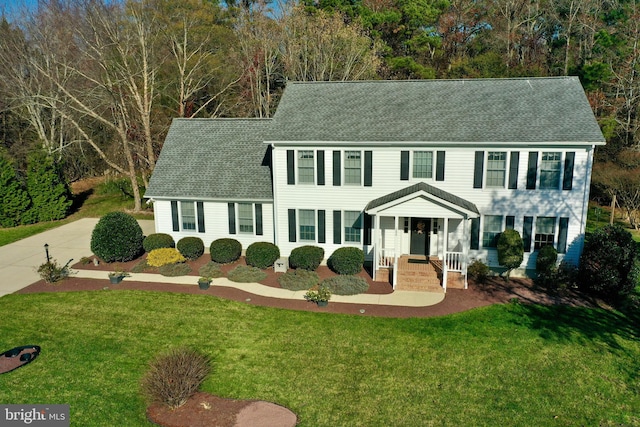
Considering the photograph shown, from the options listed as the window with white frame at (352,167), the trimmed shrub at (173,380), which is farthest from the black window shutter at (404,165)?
the trimmed shrub at (173,380)

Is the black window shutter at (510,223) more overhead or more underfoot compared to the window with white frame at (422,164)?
more underfoot

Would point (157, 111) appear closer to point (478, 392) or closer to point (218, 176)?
point (218, 176)

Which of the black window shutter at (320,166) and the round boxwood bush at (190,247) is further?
the round boxwood bush at (190,247)

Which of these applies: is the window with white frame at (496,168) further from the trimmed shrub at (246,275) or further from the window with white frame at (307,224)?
the trimmed shrub at (246,275)

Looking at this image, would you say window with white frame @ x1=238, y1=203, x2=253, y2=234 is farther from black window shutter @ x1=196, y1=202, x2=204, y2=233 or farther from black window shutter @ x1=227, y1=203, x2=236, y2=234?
black window shutter @ x1=196, y1=202, x2=204, y2=233

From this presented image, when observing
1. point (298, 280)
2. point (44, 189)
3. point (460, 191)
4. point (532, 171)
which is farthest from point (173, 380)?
point (44, 189)

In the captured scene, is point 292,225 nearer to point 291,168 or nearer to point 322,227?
point 322,227

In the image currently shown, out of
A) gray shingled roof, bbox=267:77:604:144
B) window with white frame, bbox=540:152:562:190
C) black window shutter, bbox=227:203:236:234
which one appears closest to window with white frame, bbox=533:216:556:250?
window with white frame, bbox=540:152:562:190
